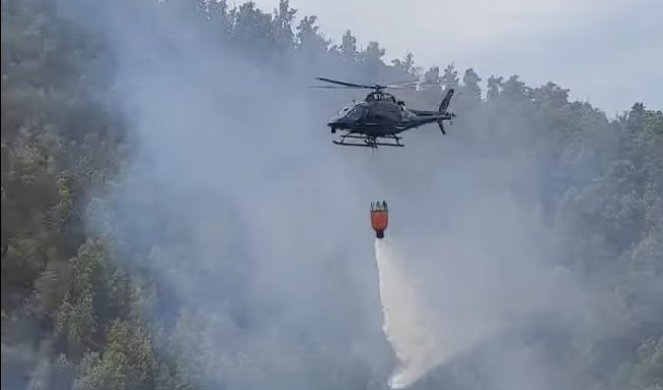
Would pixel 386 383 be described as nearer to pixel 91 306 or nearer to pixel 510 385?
pixel 510 385

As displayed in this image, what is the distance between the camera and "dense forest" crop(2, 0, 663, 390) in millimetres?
15039

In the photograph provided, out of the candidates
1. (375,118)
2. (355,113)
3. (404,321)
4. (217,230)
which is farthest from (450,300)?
(355,113)

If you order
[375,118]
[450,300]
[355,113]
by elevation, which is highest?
[355,113]

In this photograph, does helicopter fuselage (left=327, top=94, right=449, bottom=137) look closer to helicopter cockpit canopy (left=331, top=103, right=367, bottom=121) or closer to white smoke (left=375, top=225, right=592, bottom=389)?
helicopter cockpit canopy (left=331, top=103, right=367, bottom=121)

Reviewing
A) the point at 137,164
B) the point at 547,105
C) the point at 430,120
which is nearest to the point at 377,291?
the point at 137,164

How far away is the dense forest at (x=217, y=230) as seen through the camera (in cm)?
1504

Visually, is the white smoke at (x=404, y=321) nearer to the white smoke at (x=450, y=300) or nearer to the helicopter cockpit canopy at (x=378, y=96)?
the white smoke at (x=450, y=300)

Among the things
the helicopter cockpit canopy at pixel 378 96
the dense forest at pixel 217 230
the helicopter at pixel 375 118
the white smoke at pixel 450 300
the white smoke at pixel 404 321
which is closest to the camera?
the dense forest at pixel 217 230

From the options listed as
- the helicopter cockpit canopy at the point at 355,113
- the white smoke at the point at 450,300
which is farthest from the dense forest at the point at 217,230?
the helicopter cockpit canopy at the point at 355,113

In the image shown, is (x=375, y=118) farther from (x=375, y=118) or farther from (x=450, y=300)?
(x=450, y=300)

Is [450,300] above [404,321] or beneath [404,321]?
above

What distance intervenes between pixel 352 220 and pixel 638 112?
2571cm

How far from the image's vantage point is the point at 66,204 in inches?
2026

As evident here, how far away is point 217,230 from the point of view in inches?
2721
